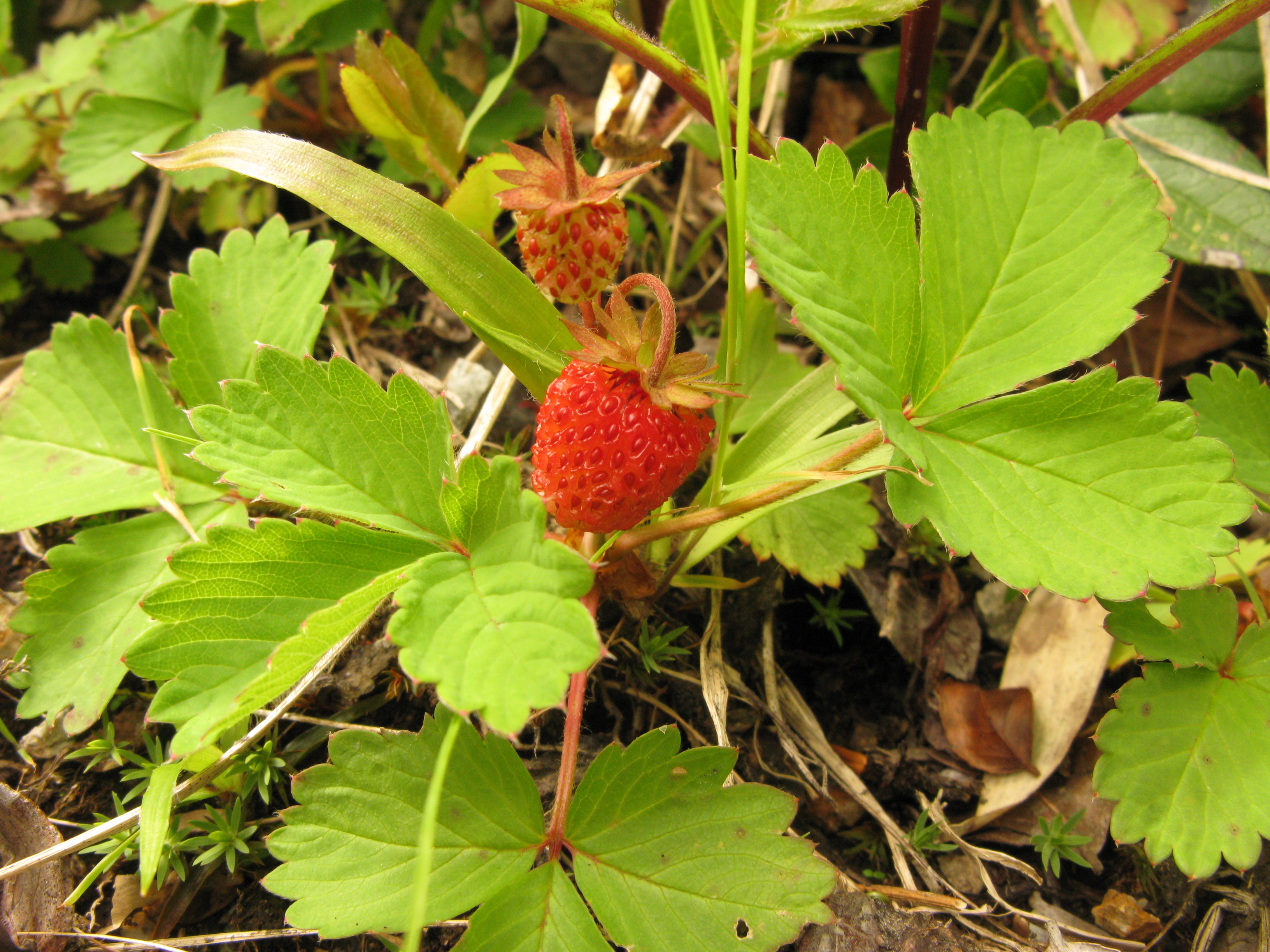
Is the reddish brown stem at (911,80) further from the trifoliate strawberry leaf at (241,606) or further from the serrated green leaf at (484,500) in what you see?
the trifoliate strawberry leaf at (241,606)

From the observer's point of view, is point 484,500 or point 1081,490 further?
point 1081,490

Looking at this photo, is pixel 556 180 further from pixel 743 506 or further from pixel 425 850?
pixel 425 850

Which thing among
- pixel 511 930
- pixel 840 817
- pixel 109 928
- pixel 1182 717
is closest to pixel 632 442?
pixel 511 930

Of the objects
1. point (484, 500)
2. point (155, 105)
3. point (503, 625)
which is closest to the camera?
point (503, 625)

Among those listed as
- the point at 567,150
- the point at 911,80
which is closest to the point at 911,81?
the point at 911,80

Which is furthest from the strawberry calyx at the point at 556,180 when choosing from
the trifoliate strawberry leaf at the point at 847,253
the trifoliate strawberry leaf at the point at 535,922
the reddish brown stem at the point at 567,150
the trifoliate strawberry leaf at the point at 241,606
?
the trifoliate strawberry leaf at the point at 535,922

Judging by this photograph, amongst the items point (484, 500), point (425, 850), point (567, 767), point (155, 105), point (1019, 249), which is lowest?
point (567, 767)

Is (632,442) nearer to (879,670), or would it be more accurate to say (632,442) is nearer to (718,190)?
(718,190)
